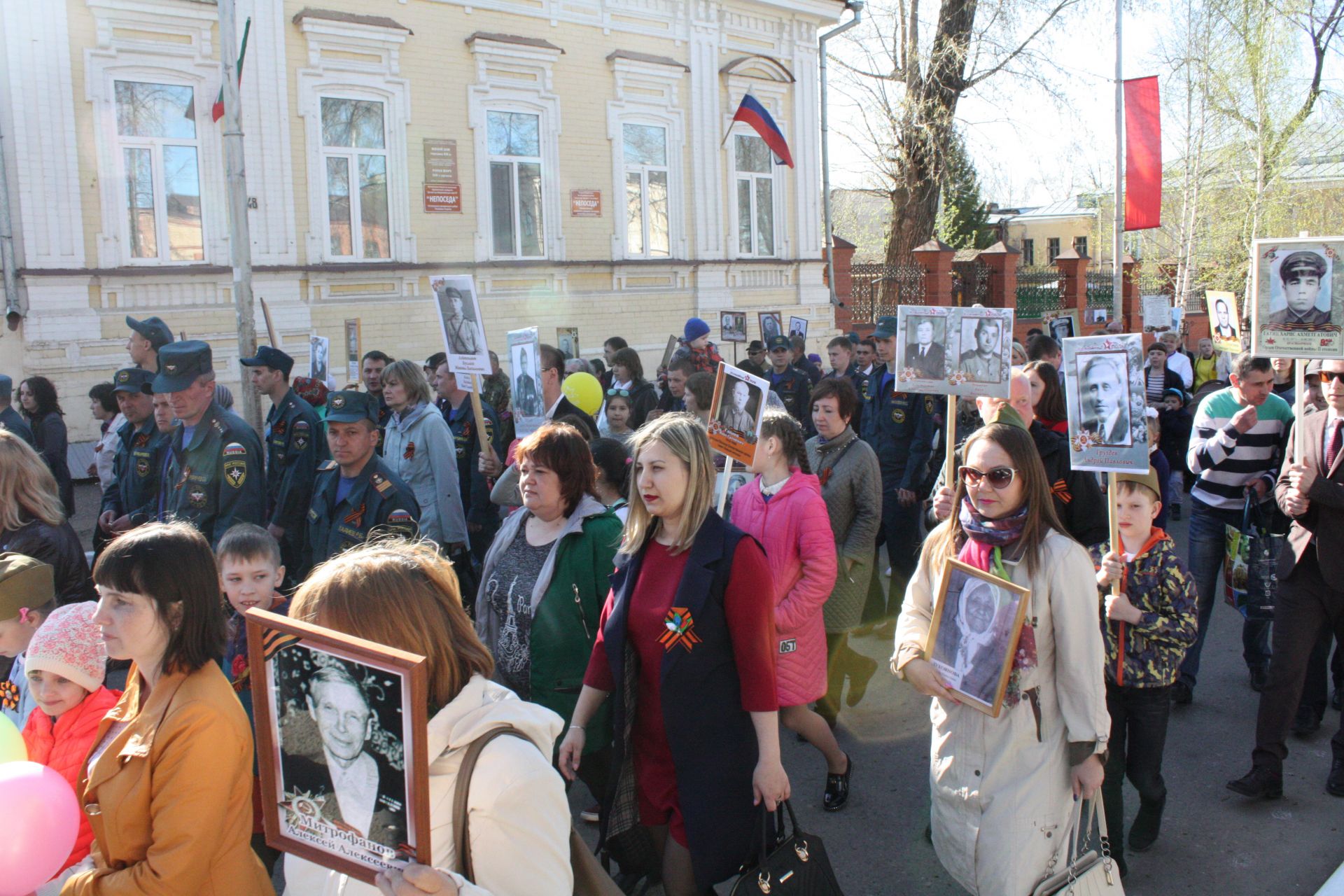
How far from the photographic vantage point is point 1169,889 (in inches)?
159

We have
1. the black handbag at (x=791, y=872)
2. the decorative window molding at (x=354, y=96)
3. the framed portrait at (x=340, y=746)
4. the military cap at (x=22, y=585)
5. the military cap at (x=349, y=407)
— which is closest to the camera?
the framed portrait at (x=340, y=746)

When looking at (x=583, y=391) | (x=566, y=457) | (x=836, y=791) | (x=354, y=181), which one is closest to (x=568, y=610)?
(x=566, y=457)

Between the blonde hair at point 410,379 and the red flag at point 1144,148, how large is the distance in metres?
15.2

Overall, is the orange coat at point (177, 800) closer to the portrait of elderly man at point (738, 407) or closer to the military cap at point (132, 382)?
the portrait of elderly man at point (738, 407)

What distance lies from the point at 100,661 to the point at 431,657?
1477 mm

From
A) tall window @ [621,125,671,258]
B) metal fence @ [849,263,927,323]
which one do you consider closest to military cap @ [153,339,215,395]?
tall window @ [621,125,671,258]

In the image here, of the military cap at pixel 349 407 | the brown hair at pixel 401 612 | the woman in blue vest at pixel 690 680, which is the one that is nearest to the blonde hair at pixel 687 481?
the woman in blue vest at pixel 690 680

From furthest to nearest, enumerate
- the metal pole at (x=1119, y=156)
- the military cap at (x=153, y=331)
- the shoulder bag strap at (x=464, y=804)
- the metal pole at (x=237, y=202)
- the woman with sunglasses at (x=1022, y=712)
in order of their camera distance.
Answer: the metal pole at (x=1119, y=156), the metal pole at (x=237, y=202), the military cap at (x=153, y=331), the woman with sunglasses at (x=1022, y=712), the shoulder bag strap at (x=464, y=804)

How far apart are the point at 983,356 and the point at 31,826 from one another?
432 cm

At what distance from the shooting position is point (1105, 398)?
4242 millimetres

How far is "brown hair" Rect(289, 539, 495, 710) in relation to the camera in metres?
1.99

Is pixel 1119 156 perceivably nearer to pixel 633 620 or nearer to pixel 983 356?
pixel 983 356

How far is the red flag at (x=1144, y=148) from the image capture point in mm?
17703

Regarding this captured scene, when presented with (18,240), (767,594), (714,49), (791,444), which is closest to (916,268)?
(714,49)
